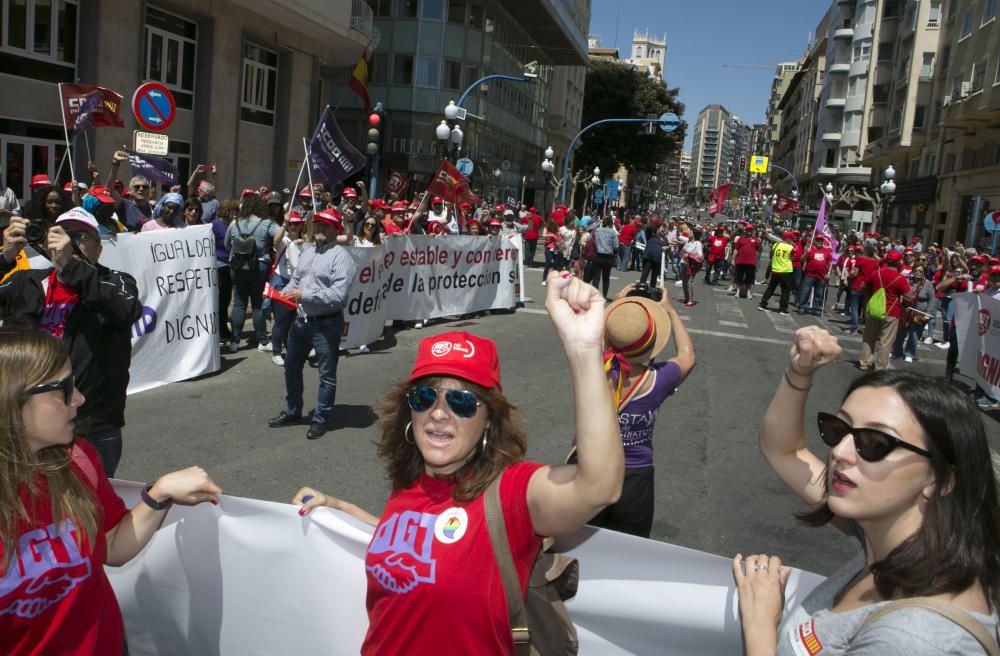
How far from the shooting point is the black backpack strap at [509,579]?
2.03 metres

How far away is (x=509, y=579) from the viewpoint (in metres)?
2.03

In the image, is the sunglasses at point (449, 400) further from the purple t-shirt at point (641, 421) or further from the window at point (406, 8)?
the window at point (406, 8)

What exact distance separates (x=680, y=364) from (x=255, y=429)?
442 centimetres

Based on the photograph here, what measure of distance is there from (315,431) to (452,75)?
3569 centimetres

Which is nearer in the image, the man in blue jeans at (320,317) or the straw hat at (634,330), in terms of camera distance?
the straw hat at (634,330)

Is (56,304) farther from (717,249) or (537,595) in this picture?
(717,249)

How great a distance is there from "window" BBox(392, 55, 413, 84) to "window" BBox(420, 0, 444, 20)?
2.09 meters

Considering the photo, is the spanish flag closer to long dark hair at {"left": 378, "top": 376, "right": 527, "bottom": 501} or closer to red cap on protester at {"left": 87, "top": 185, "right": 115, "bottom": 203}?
red cap on protester at {"left": 87, "top": 185, "right": 115, "bottom": 203}

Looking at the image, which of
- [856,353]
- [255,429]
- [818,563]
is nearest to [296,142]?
[856,353]

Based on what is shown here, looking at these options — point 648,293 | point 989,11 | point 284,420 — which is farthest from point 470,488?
point 989,11

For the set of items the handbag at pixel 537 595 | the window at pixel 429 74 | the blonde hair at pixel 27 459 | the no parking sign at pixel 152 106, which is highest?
the window at pixel 429 74

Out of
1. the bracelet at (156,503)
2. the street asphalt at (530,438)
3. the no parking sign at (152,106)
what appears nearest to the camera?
the bracelet at (156,503)

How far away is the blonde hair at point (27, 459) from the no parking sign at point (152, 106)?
9.22 meters

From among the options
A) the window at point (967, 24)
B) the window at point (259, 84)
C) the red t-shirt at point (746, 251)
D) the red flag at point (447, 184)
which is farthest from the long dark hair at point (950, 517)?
the window at point (967, 24)
